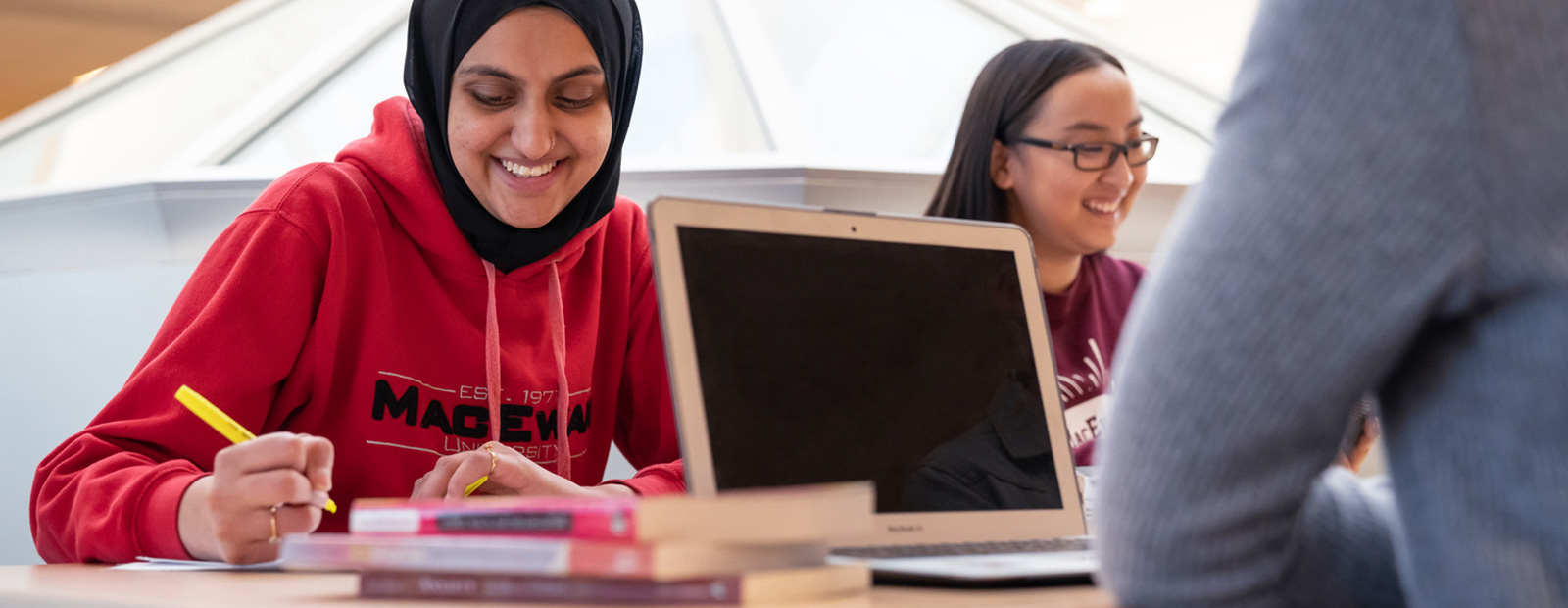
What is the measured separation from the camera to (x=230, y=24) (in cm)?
281

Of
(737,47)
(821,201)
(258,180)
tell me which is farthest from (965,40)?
(258,180)

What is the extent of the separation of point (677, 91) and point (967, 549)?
1.69 m

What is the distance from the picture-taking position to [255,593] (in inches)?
25.2

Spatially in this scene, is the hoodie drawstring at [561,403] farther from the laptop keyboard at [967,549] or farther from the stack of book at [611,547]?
the stack of book at [611,547]

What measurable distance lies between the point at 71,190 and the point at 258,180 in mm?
388

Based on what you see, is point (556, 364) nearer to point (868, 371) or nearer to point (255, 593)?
point (868, 371)

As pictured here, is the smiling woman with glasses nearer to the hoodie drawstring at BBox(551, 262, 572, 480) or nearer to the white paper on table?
the hoodie drawstring at BBox(551, 262, 572, 480)

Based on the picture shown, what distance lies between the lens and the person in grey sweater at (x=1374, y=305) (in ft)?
1.37

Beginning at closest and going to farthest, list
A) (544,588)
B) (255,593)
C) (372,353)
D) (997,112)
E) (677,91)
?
1. (544,588)
2. (255,593)
3. (372,353)
4. (997,112)
5. (677,91)

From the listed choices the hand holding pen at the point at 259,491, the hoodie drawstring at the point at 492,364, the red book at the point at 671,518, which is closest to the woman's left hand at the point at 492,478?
the hand holding pen at the point at 259,491

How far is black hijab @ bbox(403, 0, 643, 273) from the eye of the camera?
123cm

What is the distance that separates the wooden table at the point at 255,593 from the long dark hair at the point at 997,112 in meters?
1.10

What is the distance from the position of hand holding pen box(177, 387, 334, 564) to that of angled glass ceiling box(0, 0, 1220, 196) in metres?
1.22

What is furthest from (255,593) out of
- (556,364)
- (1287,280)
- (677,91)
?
(677,91)
